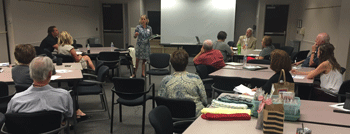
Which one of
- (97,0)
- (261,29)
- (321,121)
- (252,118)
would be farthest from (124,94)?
(97,0)

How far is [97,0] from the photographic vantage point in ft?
38.6

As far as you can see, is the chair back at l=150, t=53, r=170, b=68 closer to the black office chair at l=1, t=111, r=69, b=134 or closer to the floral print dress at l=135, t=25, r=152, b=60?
the floral print dress at l=135, t=25, r=152, b=60

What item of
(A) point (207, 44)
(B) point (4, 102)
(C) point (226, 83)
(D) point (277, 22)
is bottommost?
(B) point (4, 102)

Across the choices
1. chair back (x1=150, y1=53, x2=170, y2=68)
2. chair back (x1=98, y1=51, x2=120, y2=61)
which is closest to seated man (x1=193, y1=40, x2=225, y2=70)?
chair back (x1=150, y1=53, x2=170, y2=68)

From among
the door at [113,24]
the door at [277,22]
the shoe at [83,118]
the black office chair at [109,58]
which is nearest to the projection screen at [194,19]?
the door at [277,22]

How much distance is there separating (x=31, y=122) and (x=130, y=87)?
1.48 m

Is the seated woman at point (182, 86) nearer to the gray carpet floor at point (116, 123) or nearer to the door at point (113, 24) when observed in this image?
the gray carpet floor at point (116, 123)

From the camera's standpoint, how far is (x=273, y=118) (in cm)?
185

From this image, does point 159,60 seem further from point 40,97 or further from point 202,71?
point 40,97

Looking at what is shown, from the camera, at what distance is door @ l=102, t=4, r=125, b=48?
11.9 metres

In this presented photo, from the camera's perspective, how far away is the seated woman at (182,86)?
271 centimetres

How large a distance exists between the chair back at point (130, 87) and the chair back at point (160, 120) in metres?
1.36

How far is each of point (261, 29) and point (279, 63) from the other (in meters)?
8.46

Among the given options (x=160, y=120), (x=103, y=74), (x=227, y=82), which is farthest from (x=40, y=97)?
(x=227, y=82)
